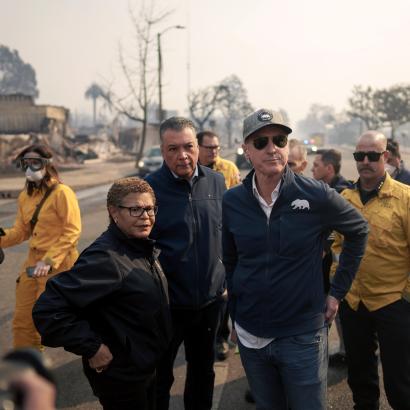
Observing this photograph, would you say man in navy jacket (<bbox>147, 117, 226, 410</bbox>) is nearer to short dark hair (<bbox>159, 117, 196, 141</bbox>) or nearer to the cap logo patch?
short dark hair (<bbox>159, 117, 196, 141</bbox>)

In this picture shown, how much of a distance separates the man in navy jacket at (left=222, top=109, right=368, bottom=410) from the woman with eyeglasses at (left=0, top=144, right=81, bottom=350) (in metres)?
1.82

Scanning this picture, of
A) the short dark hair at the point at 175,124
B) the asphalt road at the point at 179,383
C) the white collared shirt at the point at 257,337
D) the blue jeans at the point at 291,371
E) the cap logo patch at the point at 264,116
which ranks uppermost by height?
the cap logo patch at the point at 264,116

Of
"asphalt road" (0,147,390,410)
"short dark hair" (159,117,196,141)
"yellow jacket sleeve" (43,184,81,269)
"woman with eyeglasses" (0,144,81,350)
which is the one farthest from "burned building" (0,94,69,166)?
"short dark hair" (159,117,196,141)

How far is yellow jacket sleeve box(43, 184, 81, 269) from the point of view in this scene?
11.9ft

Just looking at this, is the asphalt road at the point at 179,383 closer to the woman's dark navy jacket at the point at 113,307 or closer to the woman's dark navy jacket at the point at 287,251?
the woman's dark navy jacket at the point at 113,307

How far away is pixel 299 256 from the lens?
2.25 m

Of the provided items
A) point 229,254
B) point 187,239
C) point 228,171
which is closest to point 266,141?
point 229,254

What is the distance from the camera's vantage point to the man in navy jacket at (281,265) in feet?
7.34

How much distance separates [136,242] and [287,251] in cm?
80

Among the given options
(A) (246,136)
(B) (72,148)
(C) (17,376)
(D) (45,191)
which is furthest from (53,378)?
(B) (72,148)

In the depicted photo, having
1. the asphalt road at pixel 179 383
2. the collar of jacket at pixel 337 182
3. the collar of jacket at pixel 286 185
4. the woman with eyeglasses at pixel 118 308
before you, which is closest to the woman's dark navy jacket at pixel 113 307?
the woman with eyeglasses at pixel 118 308

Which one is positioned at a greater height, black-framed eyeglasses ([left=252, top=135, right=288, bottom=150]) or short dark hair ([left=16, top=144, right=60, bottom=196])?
black-framed eyeglasses ([left=252, top=135, right=288, bottom=150])

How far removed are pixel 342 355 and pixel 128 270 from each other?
275 centimetres

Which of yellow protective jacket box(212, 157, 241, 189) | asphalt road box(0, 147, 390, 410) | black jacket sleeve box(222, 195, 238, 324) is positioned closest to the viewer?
black jacket sleeve box(222, 195, 238, 324)
